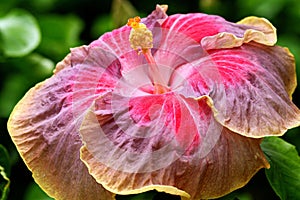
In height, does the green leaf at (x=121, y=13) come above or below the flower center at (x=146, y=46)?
below

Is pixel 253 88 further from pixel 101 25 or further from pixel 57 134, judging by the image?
pixel 101 25

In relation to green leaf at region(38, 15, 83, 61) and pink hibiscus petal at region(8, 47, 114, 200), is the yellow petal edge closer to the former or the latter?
pink hibiscus petal at region(8, 47, 114, 200)

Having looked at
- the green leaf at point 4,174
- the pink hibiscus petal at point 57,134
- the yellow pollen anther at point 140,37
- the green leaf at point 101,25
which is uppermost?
the yellow pollen anther at point 140,37

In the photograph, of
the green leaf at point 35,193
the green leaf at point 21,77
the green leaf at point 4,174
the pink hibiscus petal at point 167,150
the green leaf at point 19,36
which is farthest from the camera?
the green leaf at point 21,77

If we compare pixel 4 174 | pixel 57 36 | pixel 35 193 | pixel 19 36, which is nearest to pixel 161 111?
pixel 4 174

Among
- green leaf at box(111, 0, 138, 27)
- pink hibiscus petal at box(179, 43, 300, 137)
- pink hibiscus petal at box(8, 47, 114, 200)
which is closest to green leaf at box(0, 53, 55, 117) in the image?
green leaf at box(111, 0, 138, 27)

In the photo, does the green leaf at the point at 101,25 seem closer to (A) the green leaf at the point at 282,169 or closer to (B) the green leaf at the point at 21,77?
(B) the green leaf at the point at 21,77

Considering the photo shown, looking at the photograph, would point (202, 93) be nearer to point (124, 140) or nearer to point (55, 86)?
point (124, 140)

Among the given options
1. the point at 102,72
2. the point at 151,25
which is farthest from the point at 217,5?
the point at 102,72

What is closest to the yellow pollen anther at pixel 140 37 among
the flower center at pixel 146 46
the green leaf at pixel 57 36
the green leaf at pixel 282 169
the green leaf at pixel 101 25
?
the flower center at pixel 146 46
